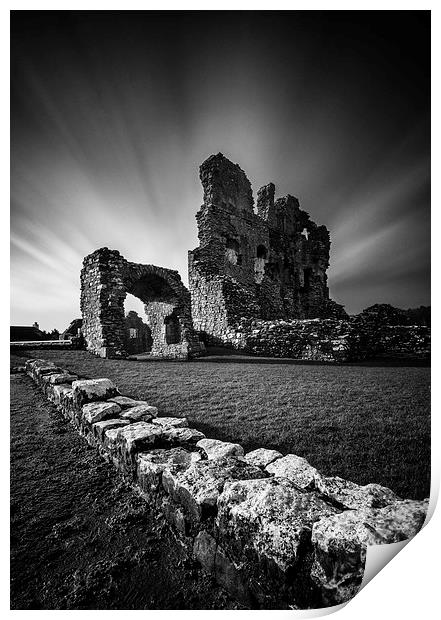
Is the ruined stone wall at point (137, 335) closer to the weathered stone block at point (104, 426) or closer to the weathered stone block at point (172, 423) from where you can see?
→ the weathered stone block at point (104, 426)

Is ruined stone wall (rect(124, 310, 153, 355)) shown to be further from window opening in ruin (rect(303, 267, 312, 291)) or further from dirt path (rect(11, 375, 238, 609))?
dirt path (rect(11, 375, 238, 609))

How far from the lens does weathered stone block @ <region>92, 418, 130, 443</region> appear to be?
7.99ft

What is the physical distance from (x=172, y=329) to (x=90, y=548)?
10417 millimetres

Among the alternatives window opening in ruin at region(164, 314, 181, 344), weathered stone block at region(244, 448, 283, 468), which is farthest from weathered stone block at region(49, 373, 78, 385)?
window opening in ruin at region(164, 314, 181, 344)

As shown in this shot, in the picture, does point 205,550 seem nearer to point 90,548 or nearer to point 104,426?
point 90,548

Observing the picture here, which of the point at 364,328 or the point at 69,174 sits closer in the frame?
the point at 69,174

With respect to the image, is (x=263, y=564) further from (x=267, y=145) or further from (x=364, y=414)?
(x=267, y=145)

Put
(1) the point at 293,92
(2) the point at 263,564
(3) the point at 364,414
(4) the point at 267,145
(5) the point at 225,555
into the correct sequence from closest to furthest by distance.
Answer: (2) the point at 263,564 → (5) the point at 225,555 → (1) the point at 293,92 → (4) the point at 267,145 → (3) the point at 364,414

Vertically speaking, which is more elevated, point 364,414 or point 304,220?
point 304,220

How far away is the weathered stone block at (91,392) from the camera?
313cm

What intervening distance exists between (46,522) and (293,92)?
12.1 ft

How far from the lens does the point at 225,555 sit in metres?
1.28

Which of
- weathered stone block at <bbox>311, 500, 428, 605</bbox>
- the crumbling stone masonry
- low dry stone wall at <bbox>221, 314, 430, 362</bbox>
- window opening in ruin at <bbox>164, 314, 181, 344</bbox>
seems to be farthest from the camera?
the crumbling stone masonry
